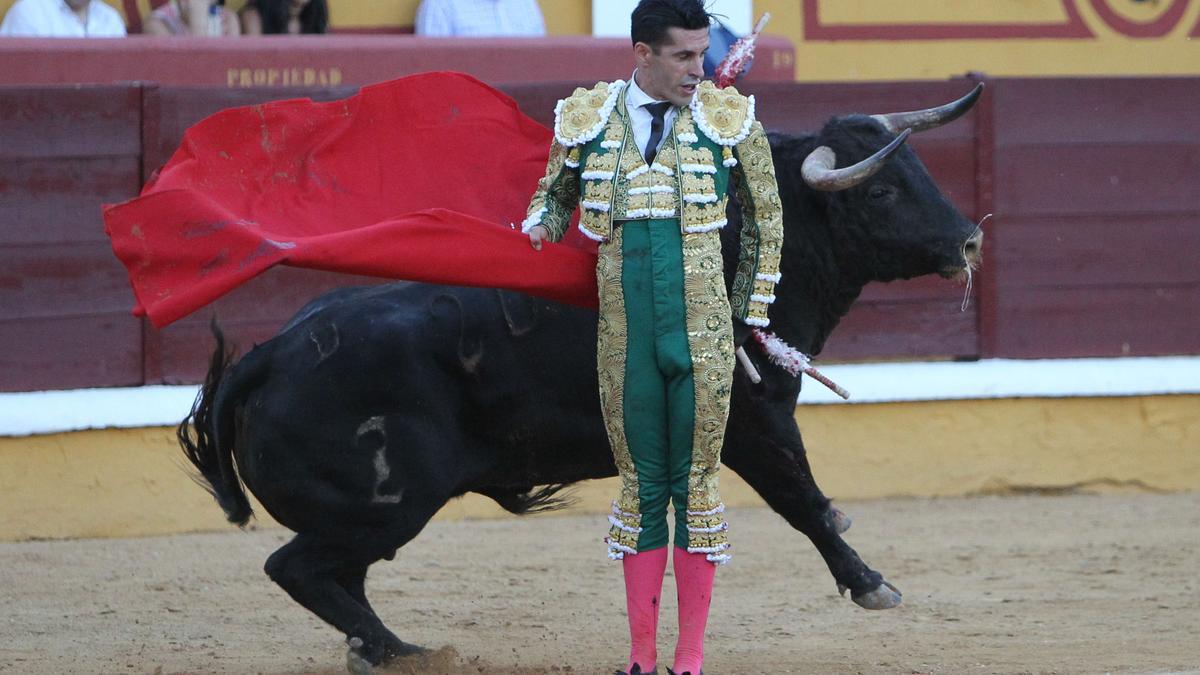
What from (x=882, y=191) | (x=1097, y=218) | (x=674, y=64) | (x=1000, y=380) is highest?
(x=674, y=64)

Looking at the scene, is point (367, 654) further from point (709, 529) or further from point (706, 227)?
point (706, 227)

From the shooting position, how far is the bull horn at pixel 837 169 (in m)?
3.47

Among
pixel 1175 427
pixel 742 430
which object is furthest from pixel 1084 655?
pixel 1175 427

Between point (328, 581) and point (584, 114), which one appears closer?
point (584, 114)

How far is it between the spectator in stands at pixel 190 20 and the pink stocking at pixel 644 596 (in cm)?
396

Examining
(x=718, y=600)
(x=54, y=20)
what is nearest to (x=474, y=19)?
(x=54, y=20)

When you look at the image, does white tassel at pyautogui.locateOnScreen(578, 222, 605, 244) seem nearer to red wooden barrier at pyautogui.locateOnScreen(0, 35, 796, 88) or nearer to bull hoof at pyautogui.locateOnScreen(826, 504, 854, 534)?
bull hoof at pyautogui.locateOnScreen(826, 504, 854, 534)

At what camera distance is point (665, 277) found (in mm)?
3164

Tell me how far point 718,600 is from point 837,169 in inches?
61.0

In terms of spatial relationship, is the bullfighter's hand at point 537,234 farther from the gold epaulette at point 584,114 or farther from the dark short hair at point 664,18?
the dark short hair at point 664,18

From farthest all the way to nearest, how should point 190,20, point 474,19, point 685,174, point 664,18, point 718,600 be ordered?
point 474,19 < point 190,20 < point 718,600 < point 685,174 < point 664,18

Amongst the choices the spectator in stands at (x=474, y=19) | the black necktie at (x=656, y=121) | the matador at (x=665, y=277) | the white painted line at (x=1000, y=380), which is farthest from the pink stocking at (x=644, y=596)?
the spectator in stands at (x=474, y=19)

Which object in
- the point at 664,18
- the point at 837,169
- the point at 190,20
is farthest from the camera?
the point at 190,20

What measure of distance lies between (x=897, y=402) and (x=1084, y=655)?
2.40 m
